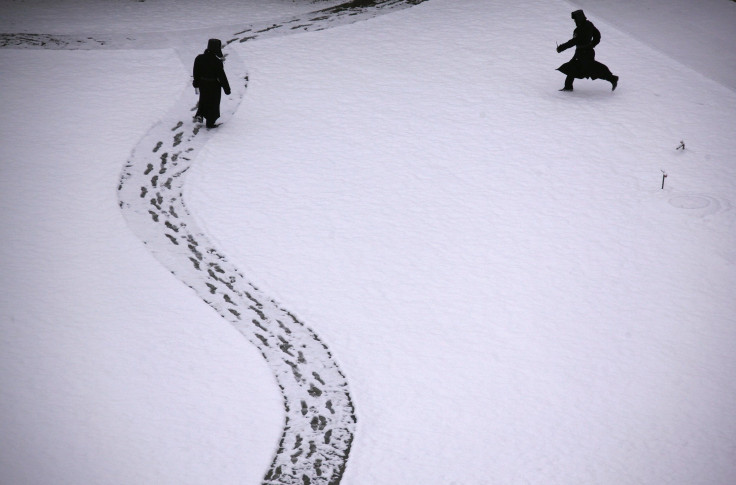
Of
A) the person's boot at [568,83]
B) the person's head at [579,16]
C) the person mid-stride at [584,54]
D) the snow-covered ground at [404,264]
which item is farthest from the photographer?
the person's boot at [568,83]

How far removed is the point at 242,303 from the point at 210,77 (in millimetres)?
3534

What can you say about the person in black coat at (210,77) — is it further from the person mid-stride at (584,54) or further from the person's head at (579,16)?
the person's head at (579,16)

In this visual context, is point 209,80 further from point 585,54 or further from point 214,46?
point 585,54

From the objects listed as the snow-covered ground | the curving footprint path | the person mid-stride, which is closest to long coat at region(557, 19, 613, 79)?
the person mid-stride

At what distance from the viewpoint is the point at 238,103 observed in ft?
33.7

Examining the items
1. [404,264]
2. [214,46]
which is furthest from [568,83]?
[214,46]

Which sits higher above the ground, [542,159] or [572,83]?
[572,83]

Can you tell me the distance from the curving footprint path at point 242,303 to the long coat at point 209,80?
1.16 feet

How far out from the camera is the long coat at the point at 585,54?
31.4ft

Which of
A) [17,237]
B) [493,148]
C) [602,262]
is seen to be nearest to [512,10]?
[493,148]

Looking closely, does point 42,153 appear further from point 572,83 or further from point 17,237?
point 572,83

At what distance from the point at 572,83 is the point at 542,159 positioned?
6.98 ft

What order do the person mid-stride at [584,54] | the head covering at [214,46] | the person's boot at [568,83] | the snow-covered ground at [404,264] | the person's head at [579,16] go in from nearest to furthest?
1. the snow-covered ground at [404,264]
2. the head covering at [214,46]
3. the person's head at [579,16]
4. the person mid-stride at [584,54]
5. the person's boot at [568,83]

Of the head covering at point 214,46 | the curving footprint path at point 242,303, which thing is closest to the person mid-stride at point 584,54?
the head covering at point 214,46
